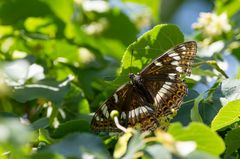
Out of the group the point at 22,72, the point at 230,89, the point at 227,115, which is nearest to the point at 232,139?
the point at 227,115

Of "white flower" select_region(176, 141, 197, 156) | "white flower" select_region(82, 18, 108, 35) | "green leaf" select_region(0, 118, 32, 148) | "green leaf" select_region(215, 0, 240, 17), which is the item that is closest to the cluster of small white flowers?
"green leaf" select_region(215, 0, 240, 17)

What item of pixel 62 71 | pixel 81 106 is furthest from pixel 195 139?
pixel 62 71

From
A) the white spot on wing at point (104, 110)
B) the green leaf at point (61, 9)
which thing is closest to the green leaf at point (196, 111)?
the white spot on wing at point (104, 110)

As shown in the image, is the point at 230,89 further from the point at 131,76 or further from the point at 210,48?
the point at 210,48

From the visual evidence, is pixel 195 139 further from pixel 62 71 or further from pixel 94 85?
pixel 62 71

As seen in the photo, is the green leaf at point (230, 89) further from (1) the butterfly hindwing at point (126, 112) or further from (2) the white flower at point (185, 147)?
(2) the white flower at point (185, 147)
